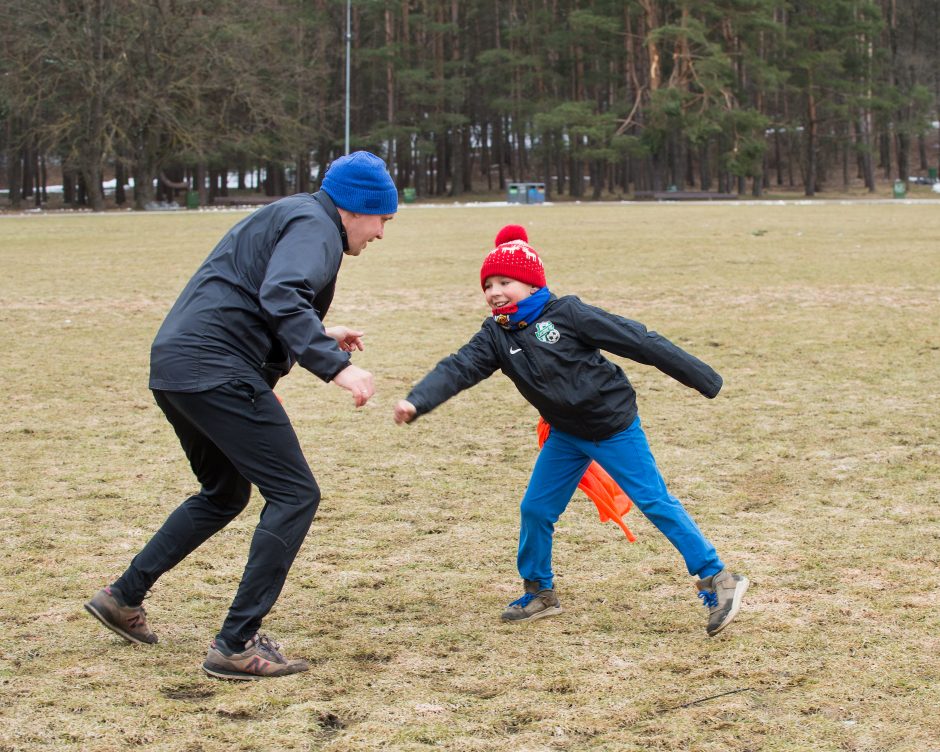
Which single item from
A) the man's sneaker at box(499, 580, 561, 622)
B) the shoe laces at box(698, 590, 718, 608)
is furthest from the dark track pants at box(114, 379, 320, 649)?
the shoe laces at box(698, 590, 718, 608)

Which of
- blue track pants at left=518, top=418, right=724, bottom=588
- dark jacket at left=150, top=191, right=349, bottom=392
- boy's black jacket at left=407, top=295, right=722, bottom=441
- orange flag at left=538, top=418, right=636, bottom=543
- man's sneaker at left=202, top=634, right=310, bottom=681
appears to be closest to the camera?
dark jacket at left=150, top=191, right=349, bottom=392

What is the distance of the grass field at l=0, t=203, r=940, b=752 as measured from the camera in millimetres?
3516

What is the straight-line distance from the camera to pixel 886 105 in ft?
194

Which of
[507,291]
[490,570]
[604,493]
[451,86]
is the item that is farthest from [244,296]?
[451,86]

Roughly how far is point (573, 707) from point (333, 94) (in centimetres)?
6460

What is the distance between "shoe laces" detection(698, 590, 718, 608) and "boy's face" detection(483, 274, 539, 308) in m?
1.20

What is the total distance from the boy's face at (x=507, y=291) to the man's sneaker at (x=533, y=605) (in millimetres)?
1050

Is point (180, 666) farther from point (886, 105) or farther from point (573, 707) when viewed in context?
point (886, 105)

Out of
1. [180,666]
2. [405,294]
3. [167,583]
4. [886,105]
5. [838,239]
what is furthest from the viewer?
[886,105]

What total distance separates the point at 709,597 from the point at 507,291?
1.27 metres

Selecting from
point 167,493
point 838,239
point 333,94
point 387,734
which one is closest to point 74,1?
point 333,94

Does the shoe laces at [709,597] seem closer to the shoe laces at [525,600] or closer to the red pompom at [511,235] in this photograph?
the shoe laces at [525,600]

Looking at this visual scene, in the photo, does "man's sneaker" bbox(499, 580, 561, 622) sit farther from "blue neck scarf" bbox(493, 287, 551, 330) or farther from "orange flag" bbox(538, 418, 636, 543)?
"blue neck scarf" bbox(493, 287, 551, 330)

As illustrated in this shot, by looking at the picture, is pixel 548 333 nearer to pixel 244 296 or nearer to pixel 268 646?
pixel 244 296
